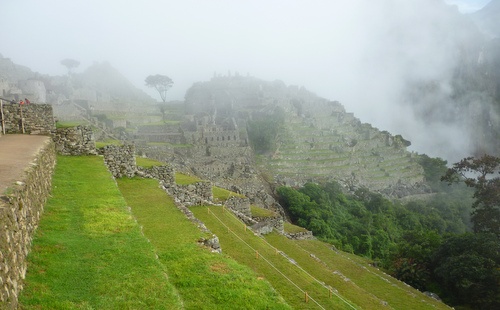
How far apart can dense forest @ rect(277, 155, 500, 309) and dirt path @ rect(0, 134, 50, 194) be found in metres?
21.5

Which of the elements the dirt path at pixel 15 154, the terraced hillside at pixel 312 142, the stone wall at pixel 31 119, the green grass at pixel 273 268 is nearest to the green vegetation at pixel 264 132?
the terraced hillside at pixel 312 142

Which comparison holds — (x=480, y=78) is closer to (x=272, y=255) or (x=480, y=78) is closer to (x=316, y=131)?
(x=316, y=131)

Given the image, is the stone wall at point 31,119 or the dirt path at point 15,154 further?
the stone wall at point 31,119

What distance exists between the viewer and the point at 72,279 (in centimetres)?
622

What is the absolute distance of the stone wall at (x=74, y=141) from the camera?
15758mm

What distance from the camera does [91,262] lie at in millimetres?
6906

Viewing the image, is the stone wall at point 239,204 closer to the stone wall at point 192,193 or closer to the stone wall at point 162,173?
the stone wall at point 192,193

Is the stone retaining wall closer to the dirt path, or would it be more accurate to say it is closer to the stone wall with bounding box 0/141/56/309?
the dirt path

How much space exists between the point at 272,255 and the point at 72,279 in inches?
291

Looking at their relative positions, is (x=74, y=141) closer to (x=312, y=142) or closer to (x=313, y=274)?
(x=313, y=274)

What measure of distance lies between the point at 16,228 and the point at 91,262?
5.04 ft

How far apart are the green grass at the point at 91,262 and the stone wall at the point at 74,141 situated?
5881 mm

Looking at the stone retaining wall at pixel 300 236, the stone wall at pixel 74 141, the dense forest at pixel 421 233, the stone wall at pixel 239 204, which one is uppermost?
the stone wall at pixel 74 141

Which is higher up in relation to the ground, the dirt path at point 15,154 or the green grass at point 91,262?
the dirt path at point 15,154
